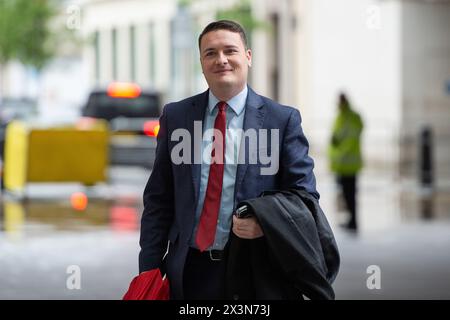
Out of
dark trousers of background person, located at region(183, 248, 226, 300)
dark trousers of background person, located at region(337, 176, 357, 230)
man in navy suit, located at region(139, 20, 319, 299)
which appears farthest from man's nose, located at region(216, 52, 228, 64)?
dark trousers of background person, located at region(337, 176, 357, 230)

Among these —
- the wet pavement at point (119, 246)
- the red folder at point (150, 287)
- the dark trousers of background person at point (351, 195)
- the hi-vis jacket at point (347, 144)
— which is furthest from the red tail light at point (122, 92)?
the red folder at point (150, 287)

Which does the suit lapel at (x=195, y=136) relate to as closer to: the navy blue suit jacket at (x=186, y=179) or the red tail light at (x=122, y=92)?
the navy blue suit jacket at (x=186, y=179)

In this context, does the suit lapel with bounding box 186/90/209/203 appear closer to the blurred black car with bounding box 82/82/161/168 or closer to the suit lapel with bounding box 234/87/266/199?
the suit lapel with bounding box 234/87/266/199

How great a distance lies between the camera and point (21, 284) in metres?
9.02

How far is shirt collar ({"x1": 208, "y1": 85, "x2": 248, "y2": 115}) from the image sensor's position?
11.9ft

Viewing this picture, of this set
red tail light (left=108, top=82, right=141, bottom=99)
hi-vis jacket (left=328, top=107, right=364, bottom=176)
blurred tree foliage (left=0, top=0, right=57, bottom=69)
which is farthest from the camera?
blurred tree foliage (left=0, top=0, right=57, bottom=69)

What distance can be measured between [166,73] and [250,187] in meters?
51.1

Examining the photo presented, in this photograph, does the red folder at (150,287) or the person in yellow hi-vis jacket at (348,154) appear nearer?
the red folder at (150,287)

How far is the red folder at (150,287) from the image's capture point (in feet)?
11.8

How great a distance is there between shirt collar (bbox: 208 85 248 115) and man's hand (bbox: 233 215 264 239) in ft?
1.30

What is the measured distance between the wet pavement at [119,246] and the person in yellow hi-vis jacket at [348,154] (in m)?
0.44

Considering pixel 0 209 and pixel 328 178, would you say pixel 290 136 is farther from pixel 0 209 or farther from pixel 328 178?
pixel 328 178

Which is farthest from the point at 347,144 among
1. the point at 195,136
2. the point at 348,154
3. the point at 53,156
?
the point at 195,136

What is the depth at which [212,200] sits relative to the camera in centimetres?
354
